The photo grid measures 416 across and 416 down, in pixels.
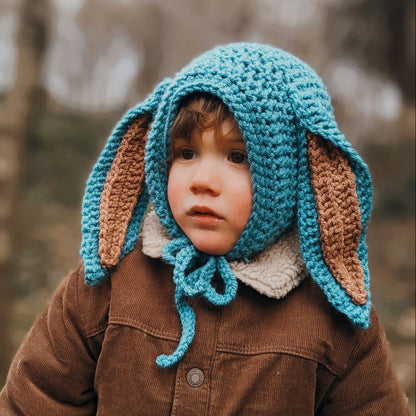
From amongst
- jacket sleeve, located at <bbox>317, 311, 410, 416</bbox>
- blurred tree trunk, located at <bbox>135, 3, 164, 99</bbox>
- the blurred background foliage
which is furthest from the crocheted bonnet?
blurred tree trunk, located at <bbox>135, 3, 164, 99</bbox>

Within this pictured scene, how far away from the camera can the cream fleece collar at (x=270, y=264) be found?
1.22 m

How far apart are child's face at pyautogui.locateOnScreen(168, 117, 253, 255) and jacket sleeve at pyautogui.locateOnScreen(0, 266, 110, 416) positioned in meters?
0.30

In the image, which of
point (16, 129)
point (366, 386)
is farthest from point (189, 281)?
point (16, 129)

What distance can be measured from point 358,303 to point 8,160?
1.90 m

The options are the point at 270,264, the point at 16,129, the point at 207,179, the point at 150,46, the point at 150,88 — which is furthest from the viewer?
the point at 150,46

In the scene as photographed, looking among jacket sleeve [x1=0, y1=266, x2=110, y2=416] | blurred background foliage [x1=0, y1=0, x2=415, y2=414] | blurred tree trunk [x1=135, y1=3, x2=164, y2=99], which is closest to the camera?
jacket sleeve [x1=0, y1=266, x2=110, y2=416]

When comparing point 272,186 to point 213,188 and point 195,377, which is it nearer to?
point 213,188

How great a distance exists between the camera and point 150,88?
5301mm

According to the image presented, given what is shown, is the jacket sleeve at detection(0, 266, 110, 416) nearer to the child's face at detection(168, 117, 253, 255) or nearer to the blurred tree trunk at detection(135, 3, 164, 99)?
the child's face at detection(168, 117, 253, 255)

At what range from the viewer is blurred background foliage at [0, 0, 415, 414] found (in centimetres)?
261

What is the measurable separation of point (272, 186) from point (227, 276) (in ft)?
0.77

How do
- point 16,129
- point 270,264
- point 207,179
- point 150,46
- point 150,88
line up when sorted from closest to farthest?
point 207,179 < point 270,264 < point 16,129 < point 150,88 < point 150,46

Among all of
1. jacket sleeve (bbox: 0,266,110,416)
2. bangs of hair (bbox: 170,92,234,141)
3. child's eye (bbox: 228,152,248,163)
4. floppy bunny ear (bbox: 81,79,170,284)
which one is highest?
bangs of hair (bbox: 170,92,234,141)

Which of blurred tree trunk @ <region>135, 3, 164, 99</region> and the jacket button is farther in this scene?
blurred tree trunk @ <region>135, 3, 164, 99</region>
